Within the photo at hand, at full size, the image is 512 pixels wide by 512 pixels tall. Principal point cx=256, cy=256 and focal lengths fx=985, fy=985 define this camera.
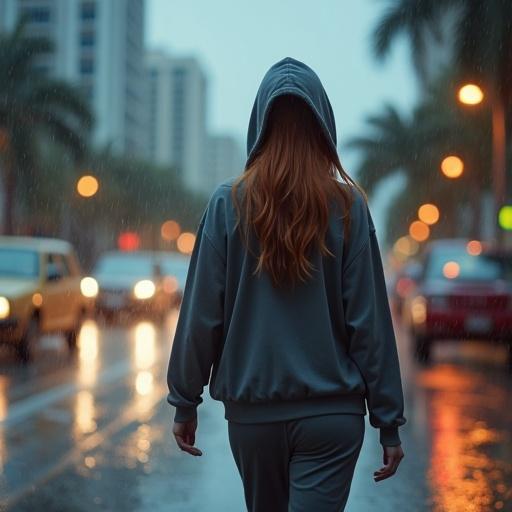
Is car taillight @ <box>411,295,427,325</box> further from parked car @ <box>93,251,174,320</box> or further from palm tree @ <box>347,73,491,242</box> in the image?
palm tree @ <box>347,73,491,242</box>

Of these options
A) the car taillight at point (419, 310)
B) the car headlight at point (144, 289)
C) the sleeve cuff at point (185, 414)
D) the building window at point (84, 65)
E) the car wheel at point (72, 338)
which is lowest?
the car headlight at point (144, 289)

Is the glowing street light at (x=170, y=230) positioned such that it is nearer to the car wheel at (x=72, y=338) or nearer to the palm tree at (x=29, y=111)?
the palm tree at (x=29, y=111)

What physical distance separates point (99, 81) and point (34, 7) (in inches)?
463

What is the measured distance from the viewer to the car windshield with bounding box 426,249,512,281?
14.3 metres

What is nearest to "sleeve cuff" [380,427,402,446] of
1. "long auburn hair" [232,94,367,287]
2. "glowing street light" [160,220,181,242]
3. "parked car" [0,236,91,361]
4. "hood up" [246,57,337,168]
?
"long auburn hair" [232,94,367,287]

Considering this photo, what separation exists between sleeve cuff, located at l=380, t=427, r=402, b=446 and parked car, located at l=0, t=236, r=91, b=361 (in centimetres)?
1082

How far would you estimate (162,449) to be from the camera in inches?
283

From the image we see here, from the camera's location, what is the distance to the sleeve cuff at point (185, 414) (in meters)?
2.80

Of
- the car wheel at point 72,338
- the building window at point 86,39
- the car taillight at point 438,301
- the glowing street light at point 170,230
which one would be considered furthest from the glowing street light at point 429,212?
the building window at point 86,39

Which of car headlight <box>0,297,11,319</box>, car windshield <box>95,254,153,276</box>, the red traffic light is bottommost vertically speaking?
the red traffic light

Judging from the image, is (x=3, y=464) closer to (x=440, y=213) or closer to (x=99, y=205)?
(x=440, y=213)

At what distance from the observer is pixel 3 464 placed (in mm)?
6508

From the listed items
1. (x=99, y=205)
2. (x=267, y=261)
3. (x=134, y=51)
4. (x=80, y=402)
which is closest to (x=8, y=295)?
(x=80, y=402)

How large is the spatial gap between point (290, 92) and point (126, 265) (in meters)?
24.2
